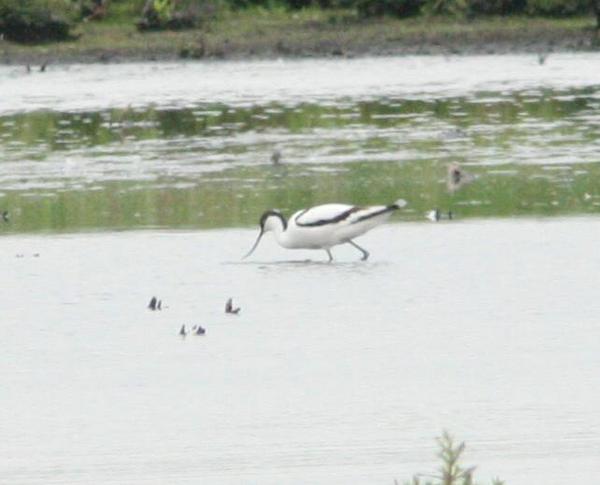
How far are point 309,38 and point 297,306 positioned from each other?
1027 inches

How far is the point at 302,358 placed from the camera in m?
11.3

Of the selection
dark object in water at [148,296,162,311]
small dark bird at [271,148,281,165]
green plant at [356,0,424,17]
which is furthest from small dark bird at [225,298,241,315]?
green plant at [356,0,424,17]

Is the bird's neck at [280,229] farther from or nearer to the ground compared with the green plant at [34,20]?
farther from the ground

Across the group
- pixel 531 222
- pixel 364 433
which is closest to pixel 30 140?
pixel 531 222

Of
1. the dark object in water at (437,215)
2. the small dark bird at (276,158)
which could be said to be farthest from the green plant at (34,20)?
the dark object in water at (437,215)

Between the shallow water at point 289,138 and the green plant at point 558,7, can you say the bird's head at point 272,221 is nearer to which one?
the shallow water at point 289,138

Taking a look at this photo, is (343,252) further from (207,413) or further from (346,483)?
(346,483)

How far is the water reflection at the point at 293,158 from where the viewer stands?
1827cm

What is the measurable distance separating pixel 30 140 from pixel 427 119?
4.80 metres

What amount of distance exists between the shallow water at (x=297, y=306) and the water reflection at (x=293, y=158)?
61 millimetres

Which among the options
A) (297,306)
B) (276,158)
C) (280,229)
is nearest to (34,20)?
(276,158)

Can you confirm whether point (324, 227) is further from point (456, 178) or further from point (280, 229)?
point (456, 178)

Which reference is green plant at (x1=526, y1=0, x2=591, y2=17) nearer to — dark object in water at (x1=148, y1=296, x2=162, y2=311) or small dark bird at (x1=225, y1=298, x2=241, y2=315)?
dark object in water at (x1=148, y1=296, x2=162, y2=311)

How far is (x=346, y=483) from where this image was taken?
846 centimetres
